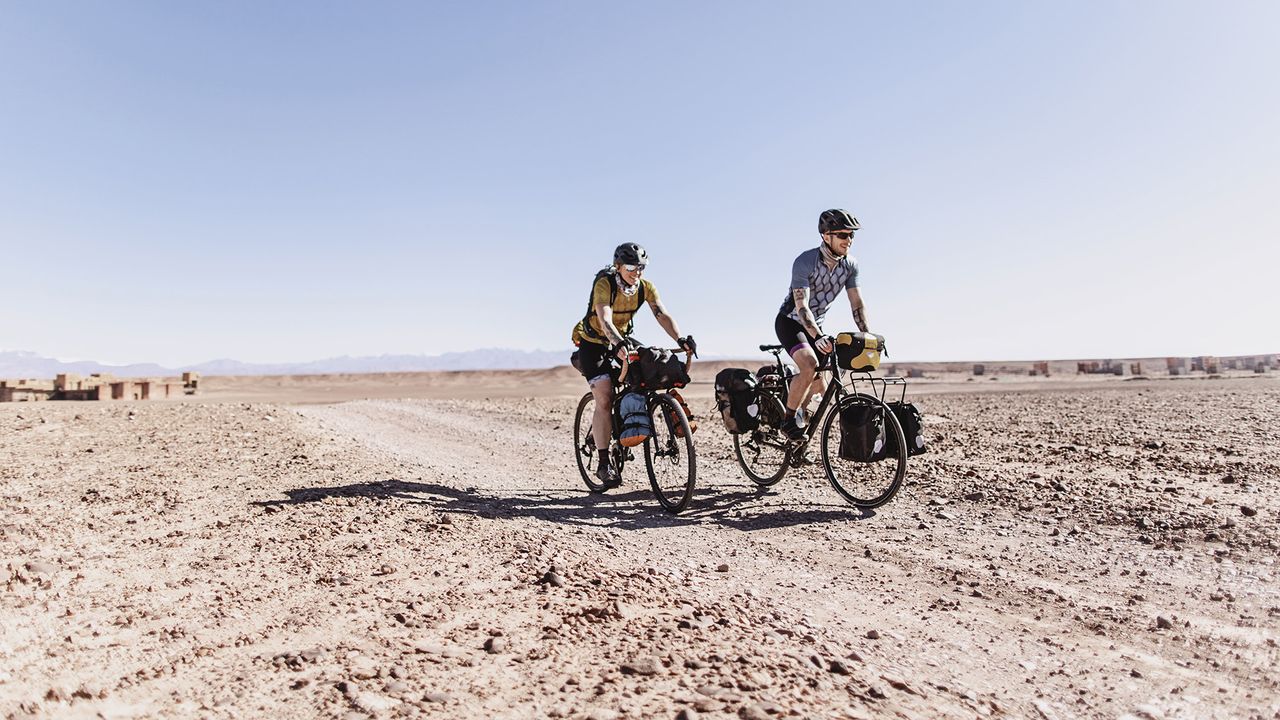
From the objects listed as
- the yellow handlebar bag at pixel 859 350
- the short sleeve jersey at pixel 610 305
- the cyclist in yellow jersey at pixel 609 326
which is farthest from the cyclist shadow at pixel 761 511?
the short sleeve jersey at pixel 610 305

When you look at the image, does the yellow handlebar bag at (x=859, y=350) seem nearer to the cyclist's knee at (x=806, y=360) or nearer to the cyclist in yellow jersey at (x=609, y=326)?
the cyclist's knee at (x=806, y=360)

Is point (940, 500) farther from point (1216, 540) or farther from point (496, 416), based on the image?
point (496, 416)

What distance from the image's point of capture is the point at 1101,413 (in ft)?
45.6

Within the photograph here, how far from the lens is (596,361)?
7203mm

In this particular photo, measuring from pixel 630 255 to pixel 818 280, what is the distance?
6.02 ft

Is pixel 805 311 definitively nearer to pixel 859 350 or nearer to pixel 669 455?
pixel 859 350

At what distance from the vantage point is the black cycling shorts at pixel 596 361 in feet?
23.5

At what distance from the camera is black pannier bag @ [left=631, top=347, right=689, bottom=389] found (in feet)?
21.8

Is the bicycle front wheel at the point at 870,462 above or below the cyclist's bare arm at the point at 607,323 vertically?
below

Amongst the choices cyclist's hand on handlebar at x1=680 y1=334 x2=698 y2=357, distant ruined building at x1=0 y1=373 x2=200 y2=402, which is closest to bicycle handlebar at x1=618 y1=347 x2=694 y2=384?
cyclist's hand on handlebar at x1=680 y1=334 x2=698 y2=357

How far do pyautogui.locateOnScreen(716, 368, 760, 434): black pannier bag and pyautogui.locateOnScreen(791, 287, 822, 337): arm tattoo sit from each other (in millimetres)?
808

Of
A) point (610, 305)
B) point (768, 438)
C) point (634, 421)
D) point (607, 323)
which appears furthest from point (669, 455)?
point (610, 305)

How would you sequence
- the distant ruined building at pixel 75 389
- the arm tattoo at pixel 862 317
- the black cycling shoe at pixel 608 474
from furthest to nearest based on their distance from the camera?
the distant ruined building at pixel 75 389 → the black cycling shoe at pixel 608 474 → the arm tattoo at pixel 862 317

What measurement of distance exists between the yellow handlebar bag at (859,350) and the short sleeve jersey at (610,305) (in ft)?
6.12
